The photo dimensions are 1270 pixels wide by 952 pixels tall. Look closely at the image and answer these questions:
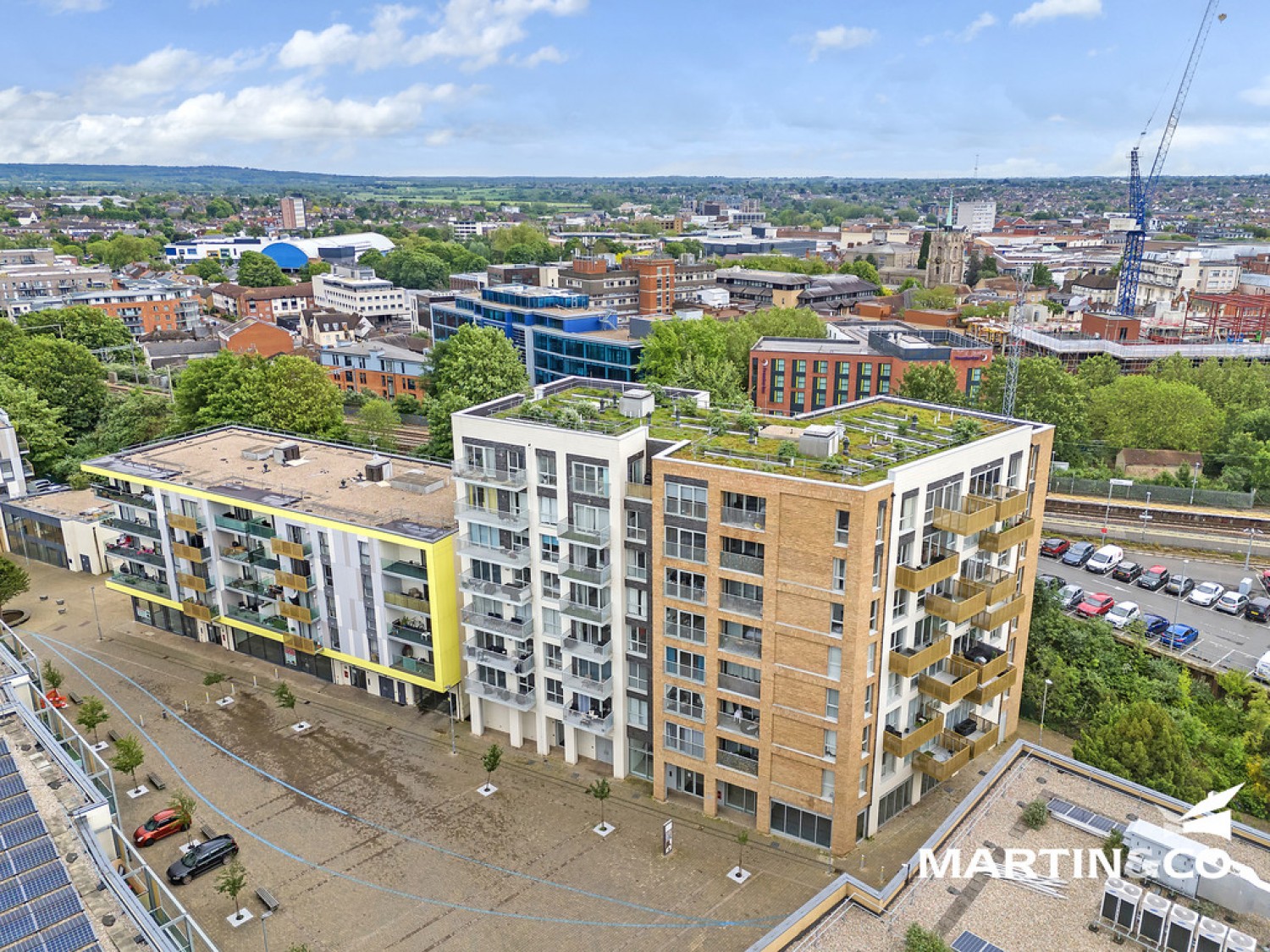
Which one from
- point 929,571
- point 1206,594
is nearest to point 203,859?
point 929,571

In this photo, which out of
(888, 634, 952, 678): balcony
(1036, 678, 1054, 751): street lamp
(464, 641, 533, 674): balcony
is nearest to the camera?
(888, 634, 952, 678): balcony

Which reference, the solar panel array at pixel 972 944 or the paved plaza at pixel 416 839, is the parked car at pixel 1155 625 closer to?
the paved plaza at pixel 416 839

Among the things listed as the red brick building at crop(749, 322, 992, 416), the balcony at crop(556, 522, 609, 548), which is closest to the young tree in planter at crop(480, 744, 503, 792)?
the balcony at crop(556, 522, 609, 548)

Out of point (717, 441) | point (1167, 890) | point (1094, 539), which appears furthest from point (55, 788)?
point (1094, 539)

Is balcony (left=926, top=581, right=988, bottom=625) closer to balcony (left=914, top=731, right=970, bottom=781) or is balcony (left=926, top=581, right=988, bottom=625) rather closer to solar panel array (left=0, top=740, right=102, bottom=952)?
balcony (left=914, top=731, right=970, bottom=781)

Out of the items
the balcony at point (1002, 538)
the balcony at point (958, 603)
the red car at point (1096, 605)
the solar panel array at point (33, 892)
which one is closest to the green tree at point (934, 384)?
the red car at point (1096, 605)

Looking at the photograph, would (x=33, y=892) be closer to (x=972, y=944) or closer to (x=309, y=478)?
(x=972, y=944)
